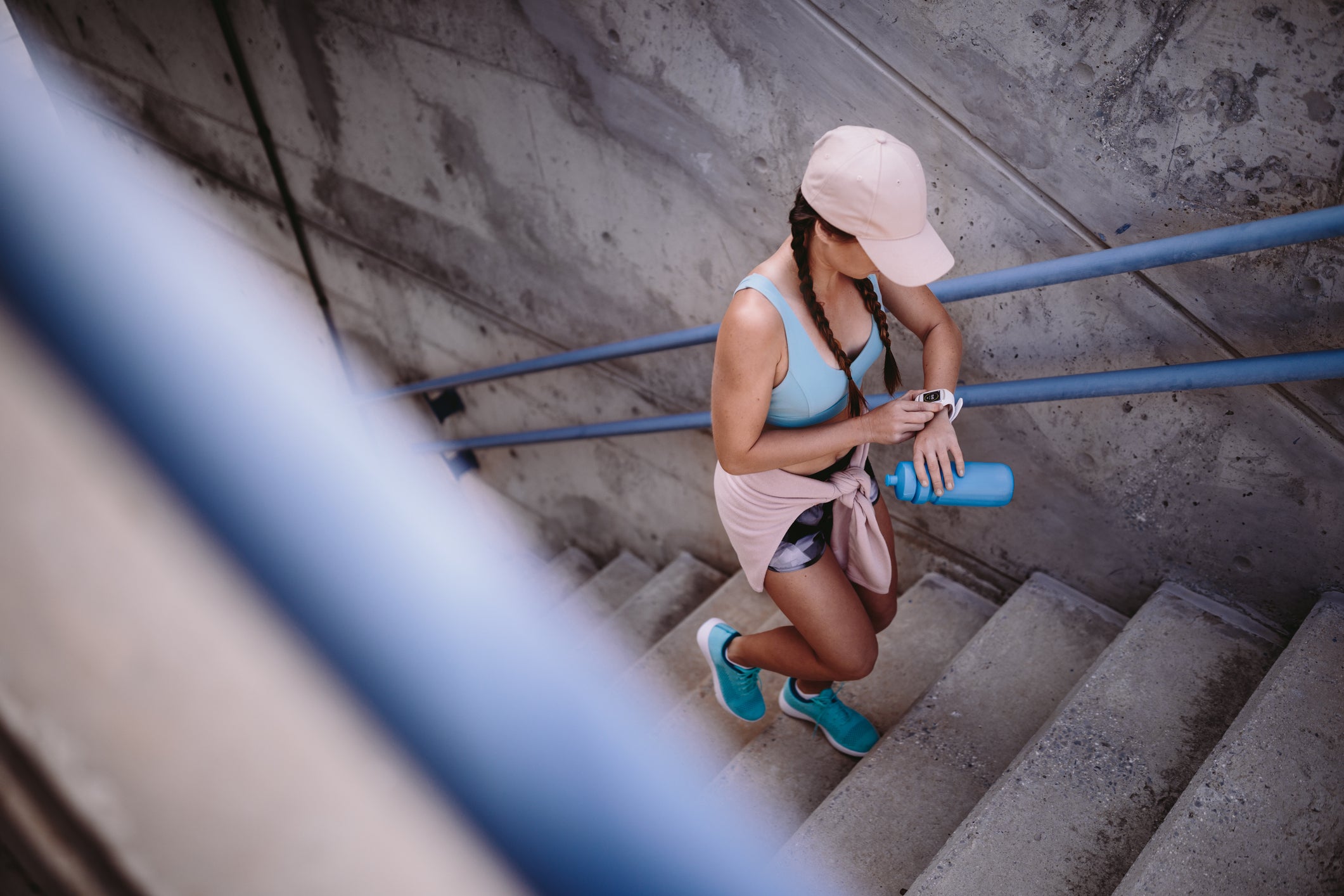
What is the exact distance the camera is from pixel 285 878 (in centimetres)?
65

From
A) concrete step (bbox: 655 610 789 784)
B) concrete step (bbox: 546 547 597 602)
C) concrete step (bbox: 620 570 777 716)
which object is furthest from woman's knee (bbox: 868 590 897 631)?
concrete step (bbox: 546 547 597 602)

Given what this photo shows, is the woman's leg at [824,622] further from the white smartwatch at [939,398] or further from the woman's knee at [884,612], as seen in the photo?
the white smartwatch at [939,398]

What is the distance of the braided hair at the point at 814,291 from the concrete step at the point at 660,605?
1.83m

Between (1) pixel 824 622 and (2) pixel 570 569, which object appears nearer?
(1) pixel 824 622

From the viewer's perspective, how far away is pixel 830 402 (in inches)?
64.3

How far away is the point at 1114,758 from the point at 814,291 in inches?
47.7

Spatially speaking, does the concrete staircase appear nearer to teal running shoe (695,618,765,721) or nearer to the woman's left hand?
teal running shoe (695,618,765,721)

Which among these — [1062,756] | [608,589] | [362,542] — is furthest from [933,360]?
[362,542]

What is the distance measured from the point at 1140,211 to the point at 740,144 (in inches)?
39.9

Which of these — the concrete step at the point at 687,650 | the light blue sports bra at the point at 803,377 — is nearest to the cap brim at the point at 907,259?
the light blue sports bra at the point at 803,377

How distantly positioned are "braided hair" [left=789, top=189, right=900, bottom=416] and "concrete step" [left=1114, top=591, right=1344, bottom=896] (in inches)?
37.7

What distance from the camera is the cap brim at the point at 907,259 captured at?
1.40 meters

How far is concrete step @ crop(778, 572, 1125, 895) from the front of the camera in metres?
1.88

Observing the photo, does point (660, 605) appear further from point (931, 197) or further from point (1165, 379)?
point (1165, 379)
